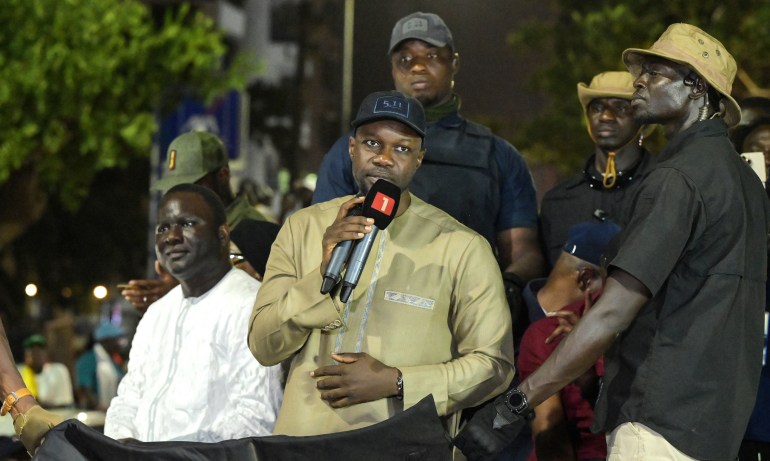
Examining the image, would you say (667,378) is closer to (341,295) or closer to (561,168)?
(341,295)

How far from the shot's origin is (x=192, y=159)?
7.46 metres

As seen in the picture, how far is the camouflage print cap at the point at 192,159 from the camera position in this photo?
292 inches

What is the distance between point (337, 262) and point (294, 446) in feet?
2.11

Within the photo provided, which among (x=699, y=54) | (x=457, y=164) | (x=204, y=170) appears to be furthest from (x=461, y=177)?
(x=699, y=54)

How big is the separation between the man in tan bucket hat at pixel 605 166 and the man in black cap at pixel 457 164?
0.50 feet

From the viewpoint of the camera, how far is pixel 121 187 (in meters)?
33.7

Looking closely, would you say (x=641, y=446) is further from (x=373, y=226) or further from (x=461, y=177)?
(x=461, y=177)

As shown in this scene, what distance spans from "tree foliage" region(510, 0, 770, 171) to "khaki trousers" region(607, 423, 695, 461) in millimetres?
13124

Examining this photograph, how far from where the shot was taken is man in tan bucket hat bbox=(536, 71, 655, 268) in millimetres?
6730

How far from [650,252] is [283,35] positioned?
3228cm

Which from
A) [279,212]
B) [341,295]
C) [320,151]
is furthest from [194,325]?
[320,151]

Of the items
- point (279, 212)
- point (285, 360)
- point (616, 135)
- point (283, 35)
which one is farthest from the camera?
point (283, 35)

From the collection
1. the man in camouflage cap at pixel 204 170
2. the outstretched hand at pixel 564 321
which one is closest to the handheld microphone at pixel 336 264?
the outstretched hand at pixel 564 321

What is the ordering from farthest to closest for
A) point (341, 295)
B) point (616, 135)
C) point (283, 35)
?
point (283, 35), point (616, 135), point (341, 295)
